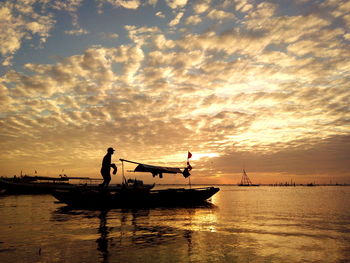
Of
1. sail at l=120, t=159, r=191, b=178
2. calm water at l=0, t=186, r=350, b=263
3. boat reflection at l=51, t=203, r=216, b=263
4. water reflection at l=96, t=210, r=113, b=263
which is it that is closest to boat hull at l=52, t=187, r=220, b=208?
sail at l=120, t=159, r=191, b=178

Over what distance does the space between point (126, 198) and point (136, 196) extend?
1.20m

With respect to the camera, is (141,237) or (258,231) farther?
(258,231)

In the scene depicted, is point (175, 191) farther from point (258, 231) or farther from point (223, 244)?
point (223, 244)

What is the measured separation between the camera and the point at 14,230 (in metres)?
15.6

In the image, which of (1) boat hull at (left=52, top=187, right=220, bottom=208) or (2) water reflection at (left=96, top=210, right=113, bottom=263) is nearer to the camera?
(2) water reflection at (left=96, top=210, right=113, bottom=263)

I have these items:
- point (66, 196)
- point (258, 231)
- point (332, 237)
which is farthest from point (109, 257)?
point (66, 196)

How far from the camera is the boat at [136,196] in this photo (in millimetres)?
26469

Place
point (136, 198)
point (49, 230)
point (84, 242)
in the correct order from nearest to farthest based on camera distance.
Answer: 1. point (84, 242)
2. point (49, 230)
3. point (136, 198)

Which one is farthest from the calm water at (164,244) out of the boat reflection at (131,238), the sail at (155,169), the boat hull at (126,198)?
the sail at (155,169)

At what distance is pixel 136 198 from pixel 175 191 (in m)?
5.63

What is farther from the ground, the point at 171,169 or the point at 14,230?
the point at 171,169

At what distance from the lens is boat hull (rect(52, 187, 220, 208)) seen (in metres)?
26.4

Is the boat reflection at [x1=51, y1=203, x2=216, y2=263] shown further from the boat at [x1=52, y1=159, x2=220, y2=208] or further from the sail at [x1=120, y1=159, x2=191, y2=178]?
the sail at [x1=120, y1=159, x2=191, y2=178]

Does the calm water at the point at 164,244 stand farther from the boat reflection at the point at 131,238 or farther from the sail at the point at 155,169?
the sail at the point at 155,169
